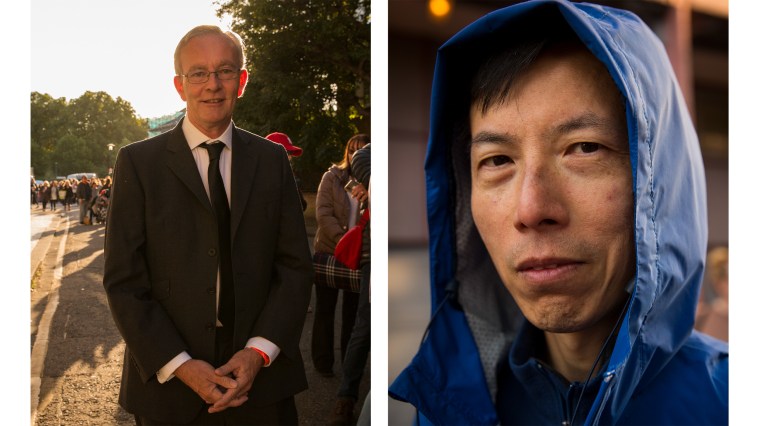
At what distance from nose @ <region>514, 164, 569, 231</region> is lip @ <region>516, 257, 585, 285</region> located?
125mm

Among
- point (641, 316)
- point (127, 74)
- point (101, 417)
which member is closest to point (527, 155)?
point (641, 316)

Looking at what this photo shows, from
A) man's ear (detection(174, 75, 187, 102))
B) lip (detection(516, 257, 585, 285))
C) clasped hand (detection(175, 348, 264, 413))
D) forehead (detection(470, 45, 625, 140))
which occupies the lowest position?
clasped hand (detection(175, 348, 264, 413))

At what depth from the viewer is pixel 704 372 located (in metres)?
2.04

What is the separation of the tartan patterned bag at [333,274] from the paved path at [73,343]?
820mm

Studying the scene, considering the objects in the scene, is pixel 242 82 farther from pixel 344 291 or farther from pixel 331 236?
pixel 344 291

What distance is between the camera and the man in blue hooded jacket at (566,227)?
186 cm

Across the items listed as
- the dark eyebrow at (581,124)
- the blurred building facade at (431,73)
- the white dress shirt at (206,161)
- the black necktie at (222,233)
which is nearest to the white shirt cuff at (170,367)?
the white dress shirt at (206,161)

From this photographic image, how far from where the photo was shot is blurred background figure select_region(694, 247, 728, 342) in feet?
7.79

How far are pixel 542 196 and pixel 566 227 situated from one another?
129 millimetres

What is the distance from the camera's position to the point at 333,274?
267 centimetres

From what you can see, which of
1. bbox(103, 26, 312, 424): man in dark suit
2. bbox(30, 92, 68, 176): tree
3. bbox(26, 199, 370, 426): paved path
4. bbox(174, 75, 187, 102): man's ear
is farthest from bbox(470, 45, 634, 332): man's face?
bbox(30, 92, 68, 176): tree

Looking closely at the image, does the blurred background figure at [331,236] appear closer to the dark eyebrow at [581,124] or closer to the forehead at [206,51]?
the forehead at [206,51]

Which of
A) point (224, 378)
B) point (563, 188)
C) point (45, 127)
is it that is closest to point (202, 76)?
point (45, 127)

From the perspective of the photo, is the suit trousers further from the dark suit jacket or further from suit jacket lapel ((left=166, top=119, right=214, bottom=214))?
suit jacket lapel ((left=166, top=119, right=214, bottom=214))
